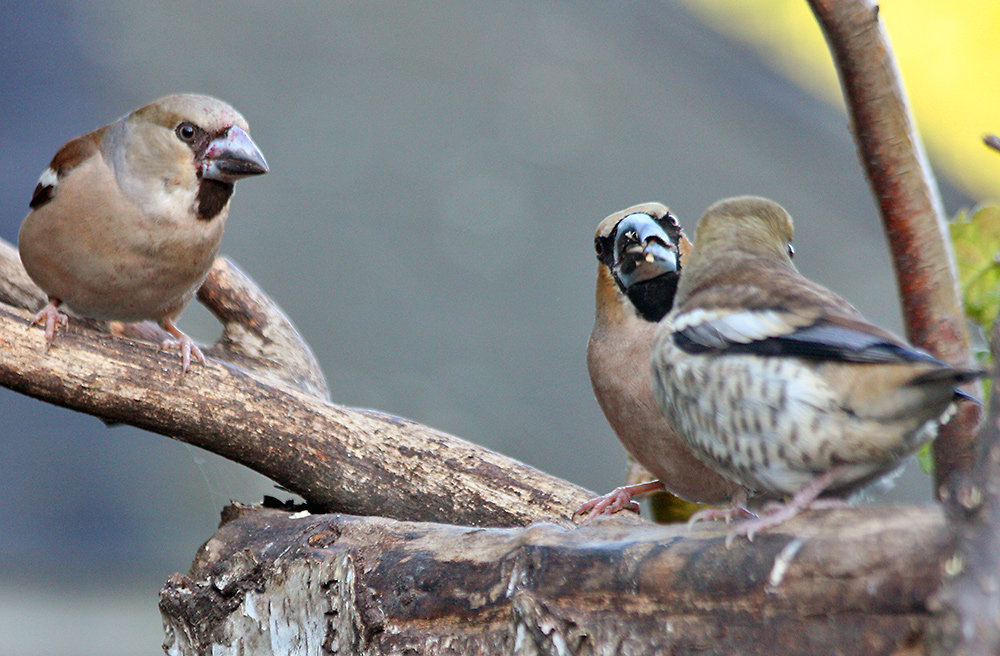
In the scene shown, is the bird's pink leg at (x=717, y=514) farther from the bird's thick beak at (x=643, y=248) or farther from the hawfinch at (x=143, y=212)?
the hawfinch at (x=143, y=212)

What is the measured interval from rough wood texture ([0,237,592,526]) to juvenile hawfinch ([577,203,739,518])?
1.00 ft

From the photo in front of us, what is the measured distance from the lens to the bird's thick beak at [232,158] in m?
2.25

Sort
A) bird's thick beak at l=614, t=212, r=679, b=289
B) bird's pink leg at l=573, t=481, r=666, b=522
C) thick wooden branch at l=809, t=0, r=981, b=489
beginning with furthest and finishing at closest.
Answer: bird's pink leg at l=573, t=481, r=666, b=522 < bird's thick beak at l=614, t=212, r=679, b=289 < thick wooden branch at l=809, t=0, r=981, b=489

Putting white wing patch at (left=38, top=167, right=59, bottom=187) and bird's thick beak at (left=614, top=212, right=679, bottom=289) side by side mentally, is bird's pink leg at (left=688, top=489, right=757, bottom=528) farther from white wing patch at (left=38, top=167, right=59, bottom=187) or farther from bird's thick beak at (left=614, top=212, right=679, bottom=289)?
white wing patch at (left=38, top=167, right=59, bottom=187)

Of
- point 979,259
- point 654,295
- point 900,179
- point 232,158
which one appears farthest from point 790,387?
point 232,158

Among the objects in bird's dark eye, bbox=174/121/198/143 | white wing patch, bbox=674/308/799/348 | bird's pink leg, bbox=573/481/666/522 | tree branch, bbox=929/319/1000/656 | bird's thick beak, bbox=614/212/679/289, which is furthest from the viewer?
bird's dark eye, bbox=174/121/198/143

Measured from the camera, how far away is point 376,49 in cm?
473

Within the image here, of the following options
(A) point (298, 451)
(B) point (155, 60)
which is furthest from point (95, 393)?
(B) point (155, 60)

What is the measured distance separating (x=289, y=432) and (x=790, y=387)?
1.43 metres

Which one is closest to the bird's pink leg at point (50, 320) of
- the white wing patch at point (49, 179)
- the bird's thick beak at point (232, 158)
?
the white wing patch at point (49, 179)

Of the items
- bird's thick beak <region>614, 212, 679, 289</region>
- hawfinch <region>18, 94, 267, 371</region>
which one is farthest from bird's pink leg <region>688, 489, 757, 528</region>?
hawfinch <region>18, 94, 267, 371</region>

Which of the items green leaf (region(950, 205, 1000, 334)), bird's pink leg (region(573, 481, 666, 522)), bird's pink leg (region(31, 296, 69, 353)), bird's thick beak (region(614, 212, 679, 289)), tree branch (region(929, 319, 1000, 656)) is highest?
bird's pink leg (region(31, 296, 69, 353))

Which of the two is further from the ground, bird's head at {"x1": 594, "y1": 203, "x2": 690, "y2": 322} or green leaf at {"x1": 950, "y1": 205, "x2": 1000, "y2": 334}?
bird's head at {"x1": 594, "y1": 203, "x2": 690, "y2": 322}

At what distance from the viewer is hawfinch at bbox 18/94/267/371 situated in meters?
2.26
